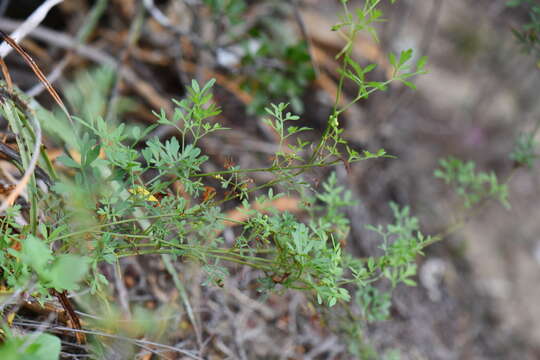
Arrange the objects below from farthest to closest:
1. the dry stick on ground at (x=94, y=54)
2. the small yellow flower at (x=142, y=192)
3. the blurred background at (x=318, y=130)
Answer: the dry stick on ground at (x=94, y=54) < the blurred background at (x=318, y=130) < the small yellow flower at (x=142, y=192)

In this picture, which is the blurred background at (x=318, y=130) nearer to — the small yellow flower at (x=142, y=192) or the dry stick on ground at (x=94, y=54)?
the dry stick on ground at (x=94, y=54)

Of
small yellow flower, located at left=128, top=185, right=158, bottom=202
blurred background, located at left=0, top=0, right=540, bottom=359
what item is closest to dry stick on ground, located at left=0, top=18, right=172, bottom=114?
blurred background, located at left=0, top=0, right=540, bottom=359

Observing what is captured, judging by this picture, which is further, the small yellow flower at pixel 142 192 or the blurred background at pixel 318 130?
the blurred background at pixel 318 130

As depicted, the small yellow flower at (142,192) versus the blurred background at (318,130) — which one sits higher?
the small yellow flower at (142,192)

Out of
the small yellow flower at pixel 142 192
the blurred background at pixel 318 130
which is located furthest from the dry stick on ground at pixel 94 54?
the small yellow flower at pixel 142 192

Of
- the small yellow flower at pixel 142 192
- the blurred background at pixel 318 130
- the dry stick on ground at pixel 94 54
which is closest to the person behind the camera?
the small yellow flower at pixel 142 192

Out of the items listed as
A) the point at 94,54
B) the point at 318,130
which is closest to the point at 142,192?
the point at 94,54

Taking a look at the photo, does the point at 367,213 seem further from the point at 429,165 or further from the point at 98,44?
the point at 98,44

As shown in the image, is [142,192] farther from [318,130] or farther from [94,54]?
[318,130]
